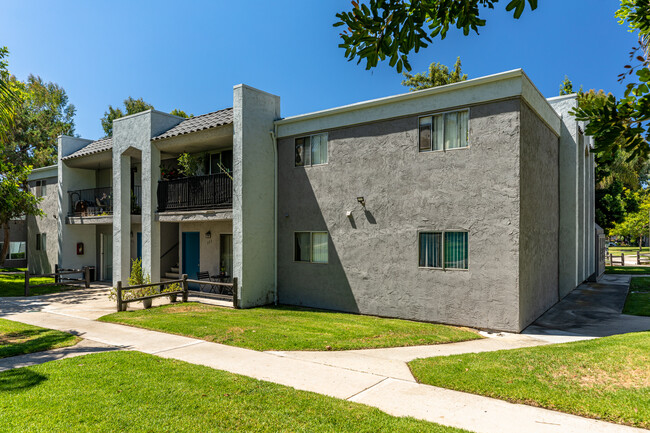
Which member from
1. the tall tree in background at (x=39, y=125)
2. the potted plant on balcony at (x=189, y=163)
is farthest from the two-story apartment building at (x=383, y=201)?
the tall tree in background at (x=39, y=125)

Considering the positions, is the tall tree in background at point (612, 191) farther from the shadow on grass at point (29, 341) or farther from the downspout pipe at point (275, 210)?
the shadow on grass at point (29, 341)

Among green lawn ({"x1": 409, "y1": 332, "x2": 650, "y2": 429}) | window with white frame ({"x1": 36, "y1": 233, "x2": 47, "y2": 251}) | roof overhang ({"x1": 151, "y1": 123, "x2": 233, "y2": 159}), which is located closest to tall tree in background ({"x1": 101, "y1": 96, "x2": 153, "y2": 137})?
window with white frame ({"x1": 36, "y1": 233, "x2": 47, "y2": 251})

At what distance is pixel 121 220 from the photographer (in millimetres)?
17266

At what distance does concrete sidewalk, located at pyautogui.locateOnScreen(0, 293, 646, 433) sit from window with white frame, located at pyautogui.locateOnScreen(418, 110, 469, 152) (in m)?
5.22

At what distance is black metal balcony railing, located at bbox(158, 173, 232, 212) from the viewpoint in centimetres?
1473

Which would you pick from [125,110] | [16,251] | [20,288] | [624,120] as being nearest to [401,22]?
[624,120]

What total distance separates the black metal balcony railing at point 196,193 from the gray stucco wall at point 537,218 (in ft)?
31.2

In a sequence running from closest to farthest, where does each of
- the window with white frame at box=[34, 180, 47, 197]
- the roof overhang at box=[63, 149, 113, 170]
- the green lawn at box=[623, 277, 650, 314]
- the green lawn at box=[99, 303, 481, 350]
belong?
the green lawn at box=[99, 303, 481, 350] < the green lawn at box=[623, 277, 650, 314] < the roof overhang at box=[63, 149, 113, 170] < the window with white frame at box=[34, 180, 47, 197]

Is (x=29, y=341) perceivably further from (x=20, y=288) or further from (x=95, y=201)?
(x=95, y=201)

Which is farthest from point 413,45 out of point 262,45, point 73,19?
point 73,19

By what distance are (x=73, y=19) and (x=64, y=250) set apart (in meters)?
11.0

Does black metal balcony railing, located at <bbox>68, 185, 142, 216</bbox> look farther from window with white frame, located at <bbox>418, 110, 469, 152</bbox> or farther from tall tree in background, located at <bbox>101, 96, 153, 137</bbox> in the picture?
tall tree in background, located at <bbox>101, 96, 153, 137</bbox>

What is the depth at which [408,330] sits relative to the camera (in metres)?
10.4

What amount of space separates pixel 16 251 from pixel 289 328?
31.7 metres
